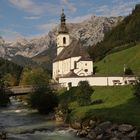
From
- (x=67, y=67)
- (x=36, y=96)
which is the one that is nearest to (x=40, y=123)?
(x=36, y=96)

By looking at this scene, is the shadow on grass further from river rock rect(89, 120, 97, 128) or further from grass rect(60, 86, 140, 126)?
river rock rect(89, 120, 97, 128)

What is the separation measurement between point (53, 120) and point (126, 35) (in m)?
123

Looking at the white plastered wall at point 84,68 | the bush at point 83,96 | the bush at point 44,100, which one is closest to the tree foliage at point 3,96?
the bush at point 44,100

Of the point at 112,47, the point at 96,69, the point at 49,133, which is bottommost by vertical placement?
the point at 49,133

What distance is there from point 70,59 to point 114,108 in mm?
63385

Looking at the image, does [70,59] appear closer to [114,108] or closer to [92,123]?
[114,108]

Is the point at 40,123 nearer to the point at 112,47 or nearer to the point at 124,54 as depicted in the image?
the point at 124,54

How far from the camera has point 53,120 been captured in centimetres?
7325

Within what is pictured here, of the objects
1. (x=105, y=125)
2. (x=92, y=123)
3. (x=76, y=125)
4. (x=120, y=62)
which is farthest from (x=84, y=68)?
(x=105, y=125)

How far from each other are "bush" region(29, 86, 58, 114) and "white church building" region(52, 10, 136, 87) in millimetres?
15710

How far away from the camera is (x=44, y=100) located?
85.0 metres

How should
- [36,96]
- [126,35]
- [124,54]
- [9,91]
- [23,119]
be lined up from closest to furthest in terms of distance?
[23,119] → [36,96] → [9,91] → [124,54] → [126,35]

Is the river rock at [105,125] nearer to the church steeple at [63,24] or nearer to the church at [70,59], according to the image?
the church at [70,59]

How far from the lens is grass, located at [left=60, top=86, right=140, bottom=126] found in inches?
2308
